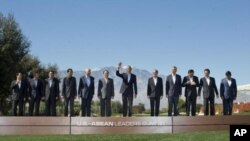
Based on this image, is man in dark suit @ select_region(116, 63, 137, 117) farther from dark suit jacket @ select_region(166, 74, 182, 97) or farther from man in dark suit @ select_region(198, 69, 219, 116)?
man in dark suit @ select_region(198, 69, 219, 116)

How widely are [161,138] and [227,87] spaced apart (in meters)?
6.42

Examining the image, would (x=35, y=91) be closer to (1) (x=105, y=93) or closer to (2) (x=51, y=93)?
(2) (x=51, y=93)

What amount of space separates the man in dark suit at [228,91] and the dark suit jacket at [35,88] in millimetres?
8318

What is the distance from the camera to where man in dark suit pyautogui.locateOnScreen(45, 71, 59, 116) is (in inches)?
877

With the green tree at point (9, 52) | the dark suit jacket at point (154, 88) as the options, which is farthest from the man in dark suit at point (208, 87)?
the green tree at point (9, 52)

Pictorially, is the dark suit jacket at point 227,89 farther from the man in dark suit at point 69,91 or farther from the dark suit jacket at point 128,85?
the man in dark suit at point 69,91

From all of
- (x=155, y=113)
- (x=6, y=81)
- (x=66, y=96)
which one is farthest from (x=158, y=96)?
(x=6, y=81)

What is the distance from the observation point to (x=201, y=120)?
66.2 feet

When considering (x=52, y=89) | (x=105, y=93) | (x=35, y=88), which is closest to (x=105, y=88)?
(x=105, y=93)

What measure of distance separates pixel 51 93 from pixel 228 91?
8086mm

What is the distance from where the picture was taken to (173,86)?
2152cm

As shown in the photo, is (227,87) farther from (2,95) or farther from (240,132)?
(2,95)

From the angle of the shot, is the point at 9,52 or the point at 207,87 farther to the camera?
the point at 9,52

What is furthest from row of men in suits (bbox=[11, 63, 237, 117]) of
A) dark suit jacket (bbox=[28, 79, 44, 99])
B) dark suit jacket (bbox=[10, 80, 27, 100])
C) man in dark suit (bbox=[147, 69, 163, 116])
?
dark suit jacket (bbox=[10, 80, 27, 100])
